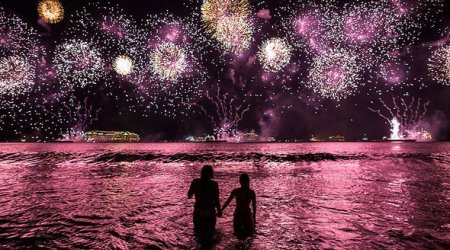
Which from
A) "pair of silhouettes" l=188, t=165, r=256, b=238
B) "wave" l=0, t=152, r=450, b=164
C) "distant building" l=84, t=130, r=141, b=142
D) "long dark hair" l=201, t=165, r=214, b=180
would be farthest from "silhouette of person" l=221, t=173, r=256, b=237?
"distant building" l=84, t=130, r=141, b=142

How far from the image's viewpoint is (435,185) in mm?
17578

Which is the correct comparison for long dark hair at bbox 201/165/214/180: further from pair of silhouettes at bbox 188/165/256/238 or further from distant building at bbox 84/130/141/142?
distant building at bbox 84/130/141/142

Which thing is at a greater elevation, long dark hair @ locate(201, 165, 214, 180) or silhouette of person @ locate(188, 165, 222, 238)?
long dark hair @ locate(201, 165, 214, 180)

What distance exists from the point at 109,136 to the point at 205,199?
176799mm

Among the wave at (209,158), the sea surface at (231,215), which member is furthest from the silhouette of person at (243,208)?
the wave at (209,158)

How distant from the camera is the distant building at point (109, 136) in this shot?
564ft

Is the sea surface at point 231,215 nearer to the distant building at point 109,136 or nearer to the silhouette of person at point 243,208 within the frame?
the silhouette of person at point 243,208

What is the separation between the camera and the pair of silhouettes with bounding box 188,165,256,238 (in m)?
7.89

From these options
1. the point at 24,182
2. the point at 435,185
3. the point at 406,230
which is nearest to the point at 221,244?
the point at 406,230

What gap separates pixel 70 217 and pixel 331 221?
8.58 m

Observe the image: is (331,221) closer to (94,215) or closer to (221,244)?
(221,244)

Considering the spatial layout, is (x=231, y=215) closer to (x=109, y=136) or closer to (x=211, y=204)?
(x=211, y=204)

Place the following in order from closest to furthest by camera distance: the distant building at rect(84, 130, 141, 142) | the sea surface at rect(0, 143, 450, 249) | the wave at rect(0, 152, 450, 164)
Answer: the sea surface at rect(0, 143, 450, 249) → the wave at rect(0, 152, 450, 164) → the distant building at rect(84, 130, 141, 142)

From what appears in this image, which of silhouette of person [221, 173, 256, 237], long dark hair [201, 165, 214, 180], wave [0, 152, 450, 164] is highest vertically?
long dark hair [201, 165, 214, 180]
